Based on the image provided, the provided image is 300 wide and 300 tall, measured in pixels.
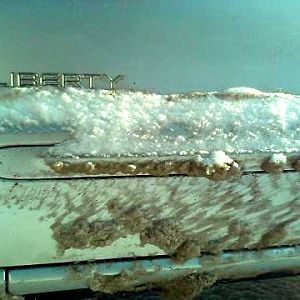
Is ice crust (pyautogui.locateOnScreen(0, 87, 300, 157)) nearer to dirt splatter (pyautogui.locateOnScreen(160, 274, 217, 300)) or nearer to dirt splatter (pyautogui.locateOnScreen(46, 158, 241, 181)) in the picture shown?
dirt splatter (pyautogui.locateOnScreen(46, 158, 241, 181))

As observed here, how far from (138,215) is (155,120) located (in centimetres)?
31

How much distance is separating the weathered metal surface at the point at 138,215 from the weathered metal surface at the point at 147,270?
0.12 feet

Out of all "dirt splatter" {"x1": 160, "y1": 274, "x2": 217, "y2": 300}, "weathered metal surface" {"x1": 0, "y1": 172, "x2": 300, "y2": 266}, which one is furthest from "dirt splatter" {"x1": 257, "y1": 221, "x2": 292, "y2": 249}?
"dirt splatter" {"x1": 160, "y1": 274, "x2": 217, "y2": 300}

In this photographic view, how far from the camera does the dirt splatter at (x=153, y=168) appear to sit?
6.22ft

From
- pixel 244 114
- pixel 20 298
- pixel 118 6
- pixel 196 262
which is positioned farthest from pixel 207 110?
pixel 20 298

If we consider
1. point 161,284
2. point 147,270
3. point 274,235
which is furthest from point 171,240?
point 274,235

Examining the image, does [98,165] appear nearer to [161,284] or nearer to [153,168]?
[153,168]

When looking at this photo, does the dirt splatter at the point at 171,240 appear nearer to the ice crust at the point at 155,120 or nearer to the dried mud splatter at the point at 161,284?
the dried mud splatter at the point at 161,284

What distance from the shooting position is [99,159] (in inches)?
74.8

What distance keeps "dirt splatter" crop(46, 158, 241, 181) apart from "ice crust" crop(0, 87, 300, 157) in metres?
0.03

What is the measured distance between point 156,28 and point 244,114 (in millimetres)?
376

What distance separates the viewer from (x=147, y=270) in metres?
2.16

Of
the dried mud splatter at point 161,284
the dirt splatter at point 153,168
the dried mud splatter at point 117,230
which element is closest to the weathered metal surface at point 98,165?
the dirt splatter at point 153,168

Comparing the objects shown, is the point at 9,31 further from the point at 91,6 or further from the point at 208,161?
the point at 208,161
